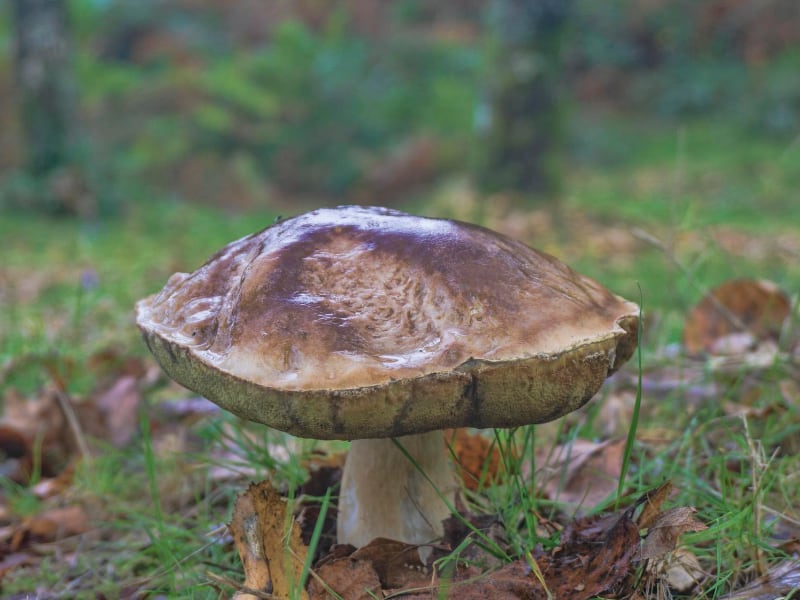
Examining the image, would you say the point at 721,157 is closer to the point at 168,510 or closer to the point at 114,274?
the point at 114,274

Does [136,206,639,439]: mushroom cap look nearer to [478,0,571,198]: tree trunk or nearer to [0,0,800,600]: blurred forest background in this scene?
[0,0,800,600]: blurred forest background

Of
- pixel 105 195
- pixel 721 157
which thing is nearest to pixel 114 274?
pixel 105 195

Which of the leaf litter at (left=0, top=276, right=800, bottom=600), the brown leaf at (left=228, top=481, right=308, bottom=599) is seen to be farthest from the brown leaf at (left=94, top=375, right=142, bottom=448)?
the brown leaf at (left=228, top=481, right=308, bottom=599)

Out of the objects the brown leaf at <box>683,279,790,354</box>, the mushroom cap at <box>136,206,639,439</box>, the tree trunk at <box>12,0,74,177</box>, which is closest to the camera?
the mushroom cap at <box>136,206,639,439</box>

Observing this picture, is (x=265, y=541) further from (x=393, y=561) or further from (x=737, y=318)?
(x=737, y=318)

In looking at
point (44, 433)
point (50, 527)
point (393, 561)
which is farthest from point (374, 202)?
point (393, 561)

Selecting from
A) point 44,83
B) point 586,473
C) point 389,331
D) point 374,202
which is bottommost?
point 374,202
